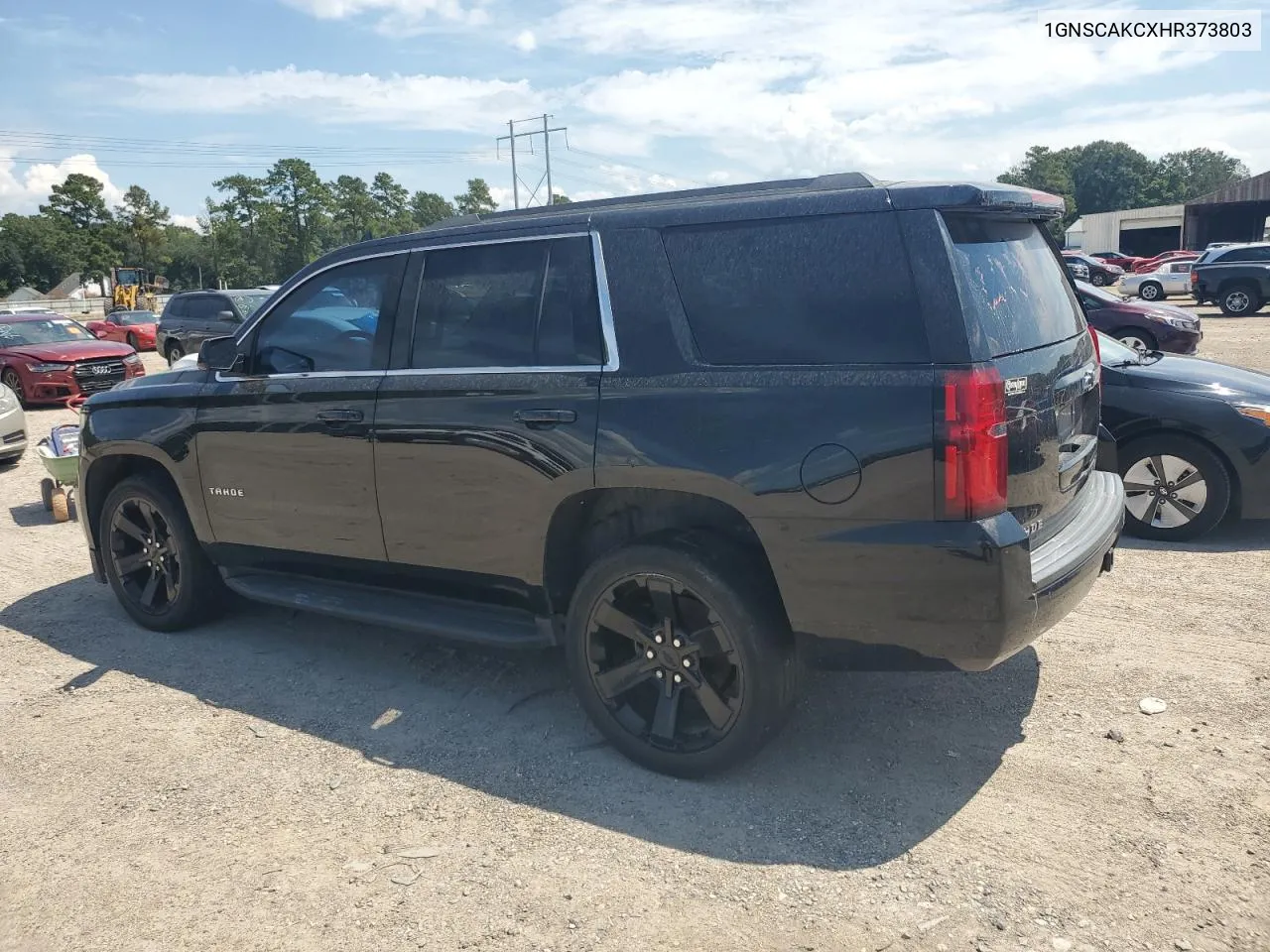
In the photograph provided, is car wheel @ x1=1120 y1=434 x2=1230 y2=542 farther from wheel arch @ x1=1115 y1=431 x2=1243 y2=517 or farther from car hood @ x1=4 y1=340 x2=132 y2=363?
car hood @ x1=4 y1=340 x2=132 y2=363

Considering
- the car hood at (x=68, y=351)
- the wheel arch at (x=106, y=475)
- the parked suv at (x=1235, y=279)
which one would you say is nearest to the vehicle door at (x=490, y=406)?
the wheel arch at (x=106, y=475)

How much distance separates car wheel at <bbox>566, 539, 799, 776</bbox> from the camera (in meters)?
3.32

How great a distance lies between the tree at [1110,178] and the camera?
11844 cm

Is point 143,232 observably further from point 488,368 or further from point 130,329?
point 488,368

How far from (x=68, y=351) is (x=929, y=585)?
664 inches

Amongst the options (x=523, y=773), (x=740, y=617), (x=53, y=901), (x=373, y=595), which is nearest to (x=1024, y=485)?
(x=740, y=617)

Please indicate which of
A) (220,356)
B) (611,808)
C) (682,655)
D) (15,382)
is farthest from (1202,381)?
(15,382)

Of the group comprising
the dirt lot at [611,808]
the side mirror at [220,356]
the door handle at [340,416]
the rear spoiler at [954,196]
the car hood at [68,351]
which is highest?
the rear spoiler at [954,196]

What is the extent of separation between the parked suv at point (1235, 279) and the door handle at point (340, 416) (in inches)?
1054

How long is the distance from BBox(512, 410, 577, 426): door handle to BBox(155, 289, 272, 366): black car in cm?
1651

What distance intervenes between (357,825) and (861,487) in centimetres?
205

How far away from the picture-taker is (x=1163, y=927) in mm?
2664

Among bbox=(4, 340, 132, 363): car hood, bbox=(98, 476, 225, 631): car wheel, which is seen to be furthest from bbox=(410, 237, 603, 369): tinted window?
bbox=(4, 340, 132, 363): car hood

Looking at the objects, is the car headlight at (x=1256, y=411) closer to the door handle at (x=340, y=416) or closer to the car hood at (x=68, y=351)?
the door handle at (x=340, y=416)
